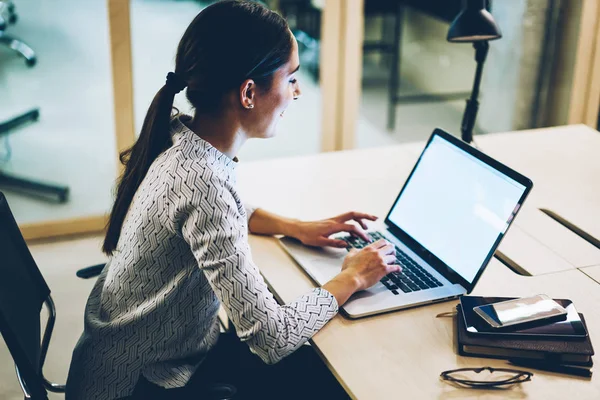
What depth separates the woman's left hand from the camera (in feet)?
5.62

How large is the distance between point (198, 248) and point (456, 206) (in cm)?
62

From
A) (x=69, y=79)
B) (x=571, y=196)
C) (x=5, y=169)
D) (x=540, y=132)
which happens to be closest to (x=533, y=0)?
(x=540, y=132)

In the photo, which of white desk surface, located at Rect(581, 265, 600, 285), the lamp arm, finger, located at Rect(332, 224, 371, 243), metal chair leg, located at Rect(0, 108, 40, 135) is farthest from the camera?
metal chair leg, located at Rect(0, 108, 40, 135)

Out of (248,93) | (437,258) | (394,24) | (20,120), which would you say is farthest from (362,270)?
(394,24)

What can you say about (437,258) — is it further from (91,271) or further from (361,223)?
(91,271)

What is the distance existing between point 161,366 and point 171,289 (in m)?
0.17

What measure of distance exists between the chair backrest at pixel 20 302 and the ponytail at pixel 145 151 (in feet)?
0.61

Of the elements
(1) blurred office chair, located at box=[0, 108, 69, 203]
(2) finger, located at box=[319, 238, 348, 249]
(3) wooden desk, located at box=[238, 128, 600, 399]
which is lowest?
(1) blurred office chair, located at box=[0, 108, 69, 203]

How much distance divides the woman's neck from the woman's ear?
5cm

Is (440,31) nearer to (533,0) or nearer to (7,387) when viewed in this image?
(533,0)

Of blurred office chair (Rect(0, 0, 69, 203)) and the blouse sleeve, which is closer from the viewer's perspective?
the blouse sleeve

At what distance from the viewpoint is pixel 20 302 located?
1447 millimetres

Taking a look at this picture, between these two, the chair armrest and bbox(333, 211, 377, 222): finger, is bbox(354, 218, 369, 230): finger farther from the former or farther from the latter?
the chair armrest

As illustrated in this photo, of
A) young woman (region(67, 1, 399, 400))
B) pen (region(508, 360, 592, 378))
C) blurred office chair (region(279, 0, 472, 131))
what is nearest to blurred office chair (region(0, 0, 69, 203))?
blurred office chair (region(279, 0, 472, 131))
